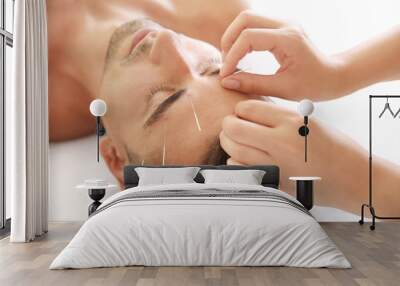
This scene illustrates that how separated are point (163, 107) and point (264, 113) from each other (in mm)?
1274

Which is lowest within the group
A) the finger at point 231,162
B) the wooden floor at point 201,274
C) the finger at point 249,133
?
the wooden floor at point 201,274

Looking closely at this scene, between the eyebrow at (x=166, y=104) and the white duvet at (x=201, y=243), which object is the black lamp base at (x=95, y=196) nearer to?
the eyebrow at (x=166, y=104)

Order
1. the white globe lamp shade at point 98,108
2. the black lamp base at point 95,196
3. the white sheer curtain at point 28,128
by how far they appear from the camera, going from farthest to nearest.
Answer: the white globe lamp shade at point 98,108 < the black lamp base at point 95,196 < the white sheer curtain at point 28,128

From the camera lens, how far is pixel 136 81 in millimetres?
7602

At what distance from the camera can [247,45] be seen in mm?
7531

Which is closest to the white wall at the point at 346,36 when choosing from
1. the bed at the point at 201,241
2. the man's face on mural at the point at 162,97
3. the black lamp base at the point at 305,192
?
the black lamp base at the point at 305,192

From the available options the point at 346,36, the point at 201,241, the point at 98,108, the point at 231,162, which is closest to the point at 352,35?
the point at 346,36

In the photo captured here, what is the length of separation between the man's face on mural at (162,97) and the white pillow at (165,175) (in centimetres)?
48

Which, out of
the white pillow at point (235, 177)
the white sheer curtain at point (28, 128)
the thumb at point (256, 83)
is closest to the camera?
the white sheer curtain at point (28, 128)

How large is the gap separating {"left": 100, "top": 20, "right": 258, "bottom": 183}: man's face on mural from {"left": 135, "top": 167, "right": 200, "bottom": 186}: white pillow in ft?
1.56

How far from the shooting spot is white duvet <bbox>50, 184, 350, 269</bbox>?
15.3 ft

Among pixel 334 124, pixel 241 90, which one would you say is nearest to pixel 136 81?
pixel 241 90

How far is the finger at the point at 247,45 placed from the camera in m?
7.52

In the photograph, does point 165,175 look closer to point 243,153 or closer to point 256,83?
point 243,153
